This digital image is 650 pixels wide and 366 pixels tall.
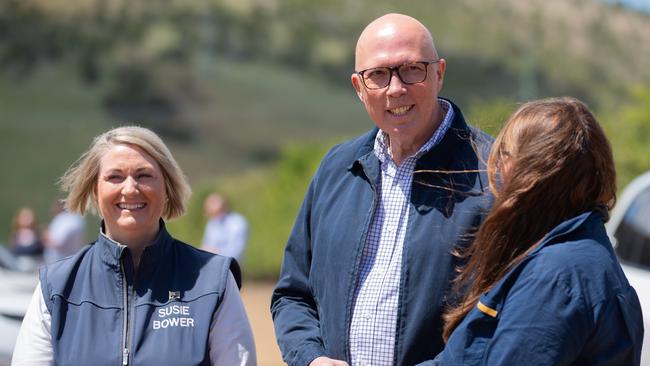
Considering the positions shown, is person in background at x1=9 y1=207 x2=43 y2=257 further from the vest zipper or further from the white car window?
the vest zipper

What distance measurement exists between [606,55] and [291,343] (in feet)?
107

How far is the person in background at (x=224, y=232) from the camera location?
13391 millimetres

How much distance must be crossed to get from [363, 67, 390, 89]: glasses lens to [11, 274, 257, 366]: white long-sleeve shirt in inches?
33.6

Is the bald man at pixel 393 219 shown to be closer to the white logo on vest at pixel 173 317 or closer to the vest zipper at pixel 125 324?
the white logo on vest at pixel 173 317

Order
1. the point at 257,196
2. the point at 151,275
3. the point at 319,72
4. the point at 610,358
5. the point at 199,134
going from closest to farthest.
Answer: the point at 610,358, the point at 151,275, the point at 257,196, the point at 199,134, the point at 319,72

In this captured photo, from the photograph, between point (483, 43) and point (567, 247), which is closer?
point (567, 247)

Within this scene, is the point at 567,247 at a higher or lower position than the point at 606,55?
lower

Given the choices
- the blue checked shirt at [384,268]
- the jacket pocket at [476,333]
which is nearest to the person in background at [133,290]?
the blue checked shirt at [384,268]

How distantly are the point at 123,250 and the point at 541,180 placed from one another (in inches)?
60.4

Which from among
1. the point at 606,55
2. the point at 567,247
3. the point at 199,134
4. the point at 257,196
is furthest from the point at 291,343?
the point at 606,55

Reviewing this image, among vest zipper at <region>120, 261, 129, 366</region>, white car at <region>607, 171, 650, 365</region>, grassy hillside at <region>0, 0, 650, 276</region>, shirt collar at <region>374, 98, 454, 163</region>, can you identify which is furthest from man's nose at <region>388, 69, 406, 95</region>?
grassy hillside at <region>0, 0, 650, 276</region>

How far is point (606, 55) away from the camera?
34562mm

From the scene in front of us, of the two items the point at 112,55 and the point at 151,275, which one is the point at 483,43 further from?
the point at 151,275

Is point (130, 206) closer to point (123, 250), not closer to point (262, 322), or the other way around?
point (123, 250)
